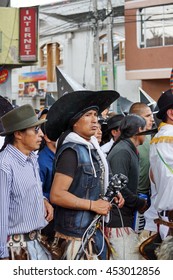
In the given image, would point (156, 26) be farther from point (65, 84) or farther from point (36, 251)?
point (36, 251)

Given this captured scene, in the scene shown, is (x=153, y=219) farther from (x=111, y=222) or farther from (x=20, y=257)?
(x=20, y=257)

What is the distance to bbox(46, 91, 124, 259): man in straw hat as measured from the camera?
427 centimetres

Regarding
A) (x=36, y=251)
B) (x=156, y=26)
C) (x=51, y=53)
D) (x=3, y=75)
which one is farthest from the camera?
(x=51, y=53)

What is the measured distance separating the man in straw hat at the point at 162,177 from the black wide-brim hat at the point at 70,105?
1.66 feet

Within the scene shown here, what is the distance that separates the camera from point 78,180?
4312mm

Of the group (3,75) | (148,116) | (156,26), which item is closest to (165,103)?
(148,116)

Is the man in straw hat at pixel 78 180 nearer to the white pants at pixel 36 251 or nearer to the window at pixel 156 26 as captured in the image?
the white pants at pixel 36 251

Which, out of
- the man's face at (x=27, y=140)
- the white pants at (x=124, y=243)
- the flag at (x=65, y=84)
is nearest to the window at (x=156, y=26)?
the flag at (x=65, y=84)

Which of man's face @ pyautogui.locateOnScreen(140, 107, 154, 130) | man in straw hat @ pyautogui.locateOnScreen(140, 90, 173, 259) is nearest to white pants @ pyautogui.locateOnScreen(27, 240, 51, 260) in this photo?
man in straw hat @ pyautogui.locateOnScreen(140, 90, 173, 259)

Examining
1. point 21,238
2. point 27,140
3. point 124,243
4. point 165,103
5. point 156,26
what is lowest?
point 124,243

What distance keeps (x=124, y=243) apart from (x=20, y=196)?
1575 millimetres

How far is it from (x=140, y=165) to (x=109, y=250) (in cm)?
177

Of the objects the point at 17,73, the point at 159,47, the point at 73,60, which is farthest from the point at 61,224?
the point at 17,73

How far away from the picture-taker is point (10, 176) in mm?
3988
